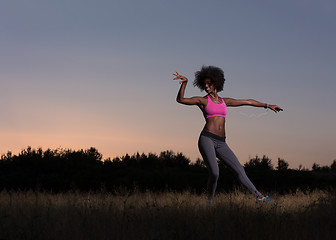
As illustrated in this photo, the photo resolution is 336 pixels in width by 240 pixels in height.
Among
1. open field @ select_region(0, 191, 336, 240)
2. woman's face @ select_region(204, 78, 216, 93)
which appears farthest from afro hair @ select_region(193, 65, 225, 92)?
open field @ select_region(0, 191, 336, 240)

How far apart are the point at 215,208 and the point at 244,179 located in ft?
3.69

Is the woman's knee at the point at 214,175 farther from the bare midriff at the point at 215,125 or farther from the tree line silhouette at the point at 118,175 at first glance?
the tree line silhouette at the point at 118,175

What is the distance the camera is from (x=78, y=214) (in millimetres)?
7023

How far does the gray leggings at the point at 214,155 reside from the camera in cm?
845

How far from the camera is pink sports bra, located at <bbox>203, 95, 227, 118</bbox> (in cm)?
855

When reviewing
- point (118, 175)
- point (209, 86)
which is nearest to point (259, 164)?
point (118, 175)

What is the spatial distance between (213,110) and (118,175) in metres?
8.54

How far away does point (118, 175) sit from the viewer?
1630 cm

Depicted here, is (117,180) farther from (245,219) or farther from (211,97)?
(245,219)

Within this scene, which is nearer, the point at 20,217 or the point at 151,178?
the point at 20,217

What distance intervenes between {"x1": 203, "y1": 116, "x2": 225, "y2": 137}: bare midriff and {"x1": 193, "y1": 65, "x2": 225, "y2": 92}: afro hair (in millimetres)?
900

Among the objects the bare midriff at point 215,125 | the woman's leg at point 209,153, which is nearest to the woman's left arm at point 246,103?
the bare midriff at point 215,125

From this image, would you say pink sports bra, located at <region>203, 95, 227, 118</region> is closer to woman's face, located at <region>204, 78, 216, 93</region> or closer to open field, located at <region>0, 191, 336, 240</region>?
woman's face, located at <region>204, 78, 216, 93</region>

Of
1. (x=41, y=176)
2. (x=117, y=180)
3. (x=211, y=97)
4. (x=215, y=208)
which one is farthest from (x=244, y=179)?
(x=41, y=176)
